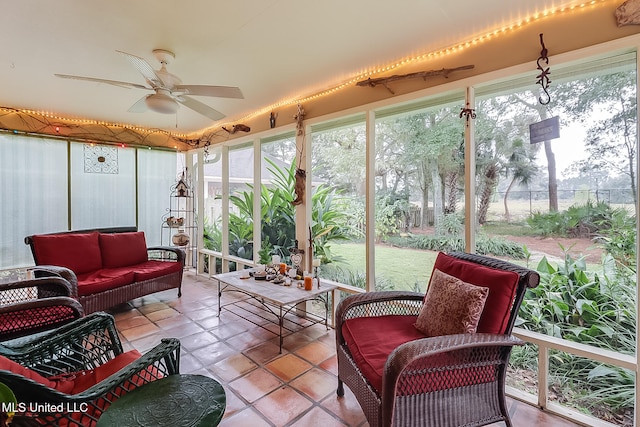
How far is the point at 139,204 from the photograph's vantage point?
5074mm

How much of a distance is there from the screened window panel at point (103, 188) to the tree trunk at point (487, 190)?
5216mm

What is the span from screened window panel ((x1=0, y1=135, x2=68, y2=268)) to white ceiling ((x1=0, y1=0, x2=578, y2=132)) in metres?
1.09

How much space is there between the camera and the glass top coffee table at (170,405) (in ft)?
3.64

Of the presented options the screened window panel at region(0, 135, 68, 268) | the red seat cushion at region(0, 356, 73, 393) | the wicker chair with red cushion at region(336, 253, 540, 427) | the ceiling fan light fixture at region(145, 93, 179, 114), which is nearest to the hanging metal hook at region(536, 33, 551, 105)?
the wicker chair with red cushion at region(336, 253, 540, 427)

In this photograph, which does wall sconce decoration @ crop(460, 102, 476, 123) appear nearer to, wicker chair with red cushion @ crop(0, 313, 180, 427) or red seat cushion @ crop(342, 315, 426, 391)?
red seat cushion @ crop(342, 315, 426, 391)

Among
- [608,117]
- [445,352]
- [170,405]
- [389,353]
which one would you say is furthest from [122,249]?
[608,117]

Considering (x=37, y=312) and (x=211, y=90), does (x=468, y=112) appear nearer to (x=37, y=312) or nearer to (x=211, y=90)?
(x=211, y=90)

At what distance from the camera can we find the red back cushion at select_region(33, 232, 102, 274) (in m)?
3.20

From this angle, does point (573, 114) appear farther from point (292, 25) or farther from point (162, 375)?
point (162, 375)

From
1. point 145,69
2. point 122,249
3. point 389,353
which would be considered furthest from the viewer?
point 122,249

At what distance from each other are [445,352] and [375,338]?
48cm

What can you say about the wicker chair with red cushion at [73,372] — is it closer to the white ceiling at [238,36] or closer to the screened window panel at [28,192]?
the white ceiling at [238,36]

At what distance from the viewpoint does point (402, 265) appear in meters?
2.83

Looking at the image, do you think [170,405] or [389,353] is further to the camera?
[389,353]
